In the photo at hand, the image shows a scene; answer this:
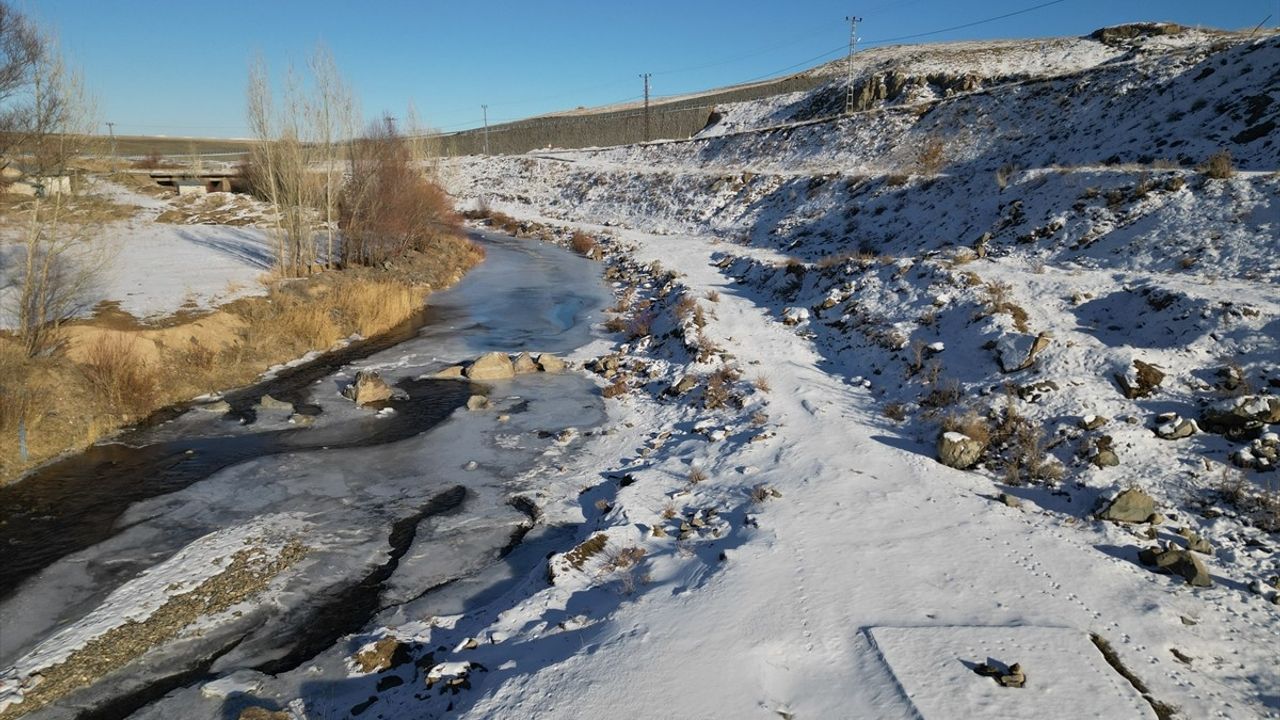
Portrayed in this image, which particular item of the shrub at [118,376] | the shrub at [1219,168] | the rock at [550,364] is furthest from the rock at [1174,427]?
the shrub at [118,376]

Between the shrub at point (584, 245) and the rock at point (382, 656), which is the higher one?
the shrub at point (584, 245)

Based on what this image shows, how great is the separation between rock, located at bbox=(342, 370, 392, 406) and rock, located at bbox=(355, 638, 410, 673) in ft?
25.2

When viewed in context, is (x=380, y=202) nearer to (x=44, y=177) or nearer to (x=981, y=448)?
(x=44, y=177)

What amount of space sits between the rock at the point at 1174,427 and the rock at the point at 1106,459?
0.73m

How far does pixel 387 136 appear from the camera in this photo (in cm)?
2631

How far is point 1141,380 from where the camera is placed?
370 inches

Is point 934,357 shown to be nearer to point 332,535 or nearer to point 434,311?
point 332,535

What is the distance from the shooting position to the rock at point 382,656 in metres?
6.25

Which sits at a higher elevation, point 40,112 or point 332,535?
point 40,112

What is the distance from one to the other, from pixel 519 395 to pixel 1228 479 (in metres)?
11.1

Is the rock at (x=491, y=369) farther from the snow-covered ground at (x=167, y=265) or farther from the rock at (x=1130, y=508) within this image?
the rock at (x=1130, y=508)

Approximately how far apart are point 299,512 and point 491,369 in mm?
6318

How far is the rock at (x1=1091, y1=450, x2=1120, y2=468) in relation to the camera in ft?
27.3

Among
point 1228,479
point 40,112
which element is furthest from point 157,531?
point 1228,479
